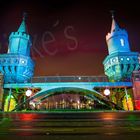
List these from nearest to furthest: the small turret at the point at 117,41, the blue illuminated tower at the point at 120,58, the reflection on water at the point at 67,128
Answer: the reflection on water at the point at 67,128, the blue illuminated tower at the point at 120,58, the small turret at the point at 117,41

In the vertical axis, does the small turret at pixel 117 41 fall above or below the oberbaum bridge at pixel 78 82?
above

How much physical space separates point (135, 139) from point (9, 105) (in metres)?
38.6

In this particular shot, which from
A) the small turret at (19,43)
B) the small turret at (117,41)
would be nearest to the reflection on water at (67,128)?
the small turret at (117,41)

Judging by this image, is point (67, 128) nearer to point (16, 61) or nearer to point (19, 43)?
point (16, 61)

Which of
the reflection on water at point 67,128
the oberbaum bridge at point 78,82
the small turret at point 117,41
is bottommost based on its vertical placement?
the reflection on water at point 67,128

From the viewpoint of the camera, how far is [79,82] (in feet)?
133

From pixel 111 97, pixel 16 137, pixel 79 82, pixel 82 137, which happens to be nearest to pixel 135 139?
pixel 82 137

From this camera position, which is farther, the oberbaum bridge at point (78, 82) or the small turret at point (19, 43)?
the small turret at point (19, 43)

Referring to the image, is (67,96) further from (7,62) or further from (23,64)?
(7,62)

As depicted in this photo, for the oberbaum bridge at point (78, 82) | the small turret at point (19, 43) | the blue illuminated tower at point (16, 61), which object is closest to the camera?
the oberbaum bridge at point (78, 82)

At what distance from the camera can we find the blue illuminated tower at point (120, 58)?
50094 millimetres

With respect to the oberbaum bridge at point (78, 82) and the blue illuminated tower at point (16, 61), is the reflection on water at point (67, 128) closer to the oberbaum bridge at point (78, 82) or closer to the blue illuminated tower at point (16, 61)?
the oberbaum bridge at point (78, 82)

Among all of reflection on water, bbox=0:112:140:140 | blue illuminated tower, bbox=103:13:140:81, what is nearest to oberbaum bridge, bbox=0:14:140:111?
blue illuminated tower, bbox=103:13:140:81

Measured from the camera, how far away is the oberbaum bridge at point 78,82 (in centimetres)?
4028
